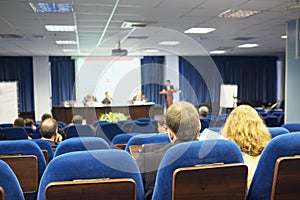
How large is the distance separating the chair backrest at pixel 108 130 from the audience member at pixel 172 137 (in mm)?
2790

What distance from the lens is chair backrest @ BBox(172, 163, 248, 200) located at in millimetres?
1488

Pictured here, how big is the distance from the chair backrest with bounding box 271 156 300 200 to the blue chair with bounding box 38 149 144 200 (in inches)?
32.5

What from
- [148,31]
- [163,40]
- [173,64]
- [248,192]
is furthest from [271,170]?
[173,64]

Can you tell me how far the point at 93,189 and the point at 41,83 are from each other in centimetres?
1158

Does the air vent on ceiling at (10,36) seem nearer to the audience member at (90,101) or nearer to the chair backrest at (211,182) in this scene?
the audience member at (90,101)

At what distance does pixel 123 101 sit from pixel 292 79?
4943 millimetres

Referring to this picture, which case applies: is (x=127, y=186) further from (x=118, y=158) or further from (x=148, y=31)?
(x=148, y=31)

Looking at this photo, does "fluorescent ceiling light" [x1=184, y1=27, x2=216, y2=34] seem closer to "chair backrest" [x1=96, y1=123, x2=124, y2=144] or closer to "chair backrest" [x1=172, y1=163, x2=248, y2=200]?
"chair backrest" [x1=96, y1=123, x2=124, y2=144]

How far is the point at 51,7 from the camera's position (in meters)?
4.67

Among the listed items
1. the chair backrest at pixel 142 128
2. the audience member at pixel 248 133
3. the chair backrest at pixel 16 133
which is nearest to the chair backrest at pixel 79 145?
the audience member at pixel 248 133

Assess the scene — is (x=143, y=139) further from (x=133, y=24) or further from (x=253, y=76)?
(x=253, y=76)

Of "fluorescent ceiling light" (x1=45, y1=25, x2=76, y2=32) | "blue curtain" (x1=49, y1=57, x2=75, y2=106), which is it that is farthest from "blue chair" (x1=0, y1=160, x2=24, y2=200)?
A: "blue curtain" (x1=49, y1=57, x2=75, y2=106)

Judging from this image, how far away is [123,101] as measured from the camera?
358 inches

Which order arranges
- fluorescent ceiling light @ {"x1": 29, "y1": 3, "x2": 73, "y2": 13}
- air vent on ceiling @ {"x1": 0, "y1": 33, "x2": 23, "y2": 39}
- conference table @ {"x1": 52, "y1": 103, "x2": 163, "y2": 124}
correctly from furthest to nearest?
1. conference table @ {"x1": 52, "y1": 103, "x2": 163, "y2": 124}
2. air vent on ceiling @ {"x1": 0, "y1": 33, "x2": 23, "y2": 39}
3. fluorescent ceiling light @ {"x1": 29, "y1": 3, "x2": 73, "y2": 13}
